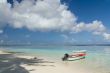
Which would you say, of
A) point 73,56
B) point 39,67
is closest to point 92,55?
point 73,56

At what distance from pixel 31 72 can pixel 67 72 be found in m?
3.97

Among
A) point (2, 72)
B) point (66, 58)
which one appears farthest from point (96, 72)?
point (66, 58)

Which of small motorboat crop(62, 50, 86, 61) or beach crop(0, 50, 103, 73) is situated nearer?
beach crop(0, 50, 103, 73)

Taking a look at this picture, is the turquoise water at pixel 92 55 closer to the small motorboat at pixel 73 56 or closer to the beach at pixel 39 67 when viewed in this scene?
the small motorboat at pixel 73 56

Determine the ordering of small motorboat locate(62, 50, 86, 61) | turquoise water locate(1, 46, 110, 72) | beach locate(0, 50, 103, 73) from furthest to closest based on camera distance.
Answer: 1. small motorboat locate(62, 50, 86, 61)
2. turquoise water locate(1, 46, 110, 72)
3. beach locate(0, 50, 103, 73)

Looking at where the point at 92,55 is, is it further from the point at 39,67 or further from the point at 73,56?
the point at 39,67

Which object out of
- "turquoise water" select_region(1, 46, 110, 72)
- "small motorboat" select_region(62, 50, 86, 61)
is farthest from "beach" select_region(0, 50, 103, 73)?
"small motorboat" select_region(62, 50, 86, 61)

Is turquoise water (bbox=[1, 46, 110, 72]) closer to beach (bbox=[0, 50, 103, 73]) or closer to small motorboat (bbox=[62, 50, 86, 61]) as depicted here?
small motorboat (bbox=[62, 50, 86, 61])

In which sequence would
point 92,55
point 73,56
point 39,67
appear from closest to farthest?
point 39,67, point 73,56, point 92,55

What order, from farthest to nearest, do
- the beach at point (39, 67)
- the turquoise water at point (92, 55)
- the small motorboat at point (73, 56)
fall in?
the small motorboat at point (73, 56)
the turquoise water at point (92, 55)
the beach at point (39, 67)

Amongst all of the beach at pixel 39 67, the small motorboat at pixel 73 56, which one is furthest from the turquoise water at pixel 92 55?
the beach at pixel 39 67

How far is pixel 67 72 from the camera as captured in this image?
21.5m

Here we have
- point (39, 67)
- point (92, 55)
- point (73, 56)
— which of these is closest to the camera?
point (39, 67)

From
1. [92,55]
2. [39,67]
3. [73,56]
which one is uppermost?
[73,56]
